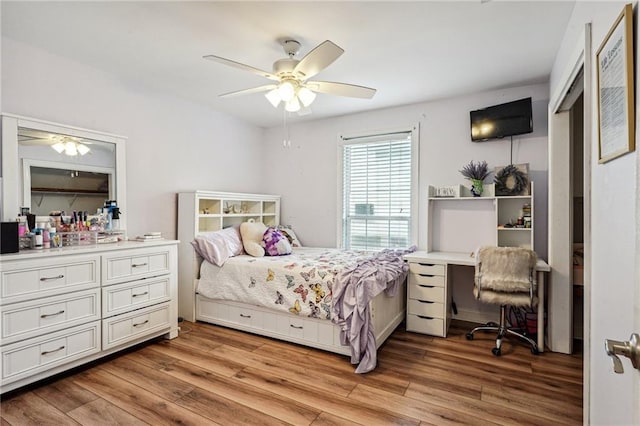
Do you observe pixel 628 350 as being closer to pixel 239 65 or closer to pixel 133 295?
pixel 239 65

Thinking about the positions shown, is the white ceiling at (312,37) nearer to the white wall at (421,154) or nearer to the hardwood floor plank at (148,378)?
the white wall at (421,154)

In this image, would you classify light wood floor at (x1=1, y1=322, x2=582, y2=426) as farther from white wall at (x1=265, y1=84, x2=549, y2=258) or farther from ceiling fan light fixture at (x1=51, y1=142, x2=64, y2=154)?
ceiling fan light fixture at (x1=51, y1=142, x2=64, y2=154)

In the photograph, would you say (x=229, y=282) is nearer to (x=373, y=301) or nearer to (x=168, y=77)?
(x=373, y=301)

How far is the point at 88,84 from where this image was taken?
9.57 ft

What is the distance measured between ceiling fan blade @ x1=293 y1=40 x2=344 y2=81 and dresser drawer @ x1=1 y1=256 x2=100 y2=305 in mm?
2111

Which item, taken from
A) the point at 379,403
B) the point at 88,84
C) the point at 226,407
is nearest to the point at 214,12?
the point at 88,84

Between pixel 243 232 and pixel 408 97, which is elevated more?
pixel 408 97

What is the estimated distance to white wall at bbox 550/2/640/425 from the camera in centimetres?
96

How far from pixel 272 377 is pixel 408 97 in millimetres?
3167

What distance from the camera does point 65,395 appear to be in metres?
2.11

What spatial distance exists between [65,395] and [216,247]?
164 cm

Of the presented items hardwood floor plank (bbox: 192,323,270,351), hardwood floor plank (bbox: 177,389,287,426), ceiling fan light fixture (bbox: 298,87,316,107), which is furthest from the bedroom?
hardwood floor plank (bbox: 177,389,287,426)

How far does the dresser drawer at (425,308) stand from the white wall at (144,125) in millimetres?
2762

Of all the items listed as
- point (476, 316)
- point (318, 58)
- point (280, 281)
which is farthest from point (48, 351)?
point (476, 316)
